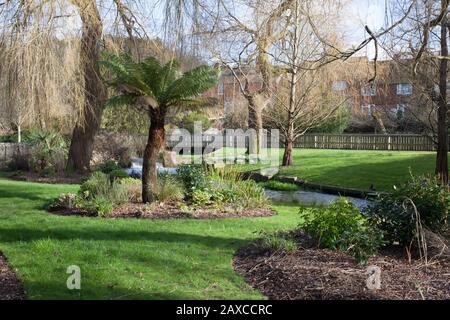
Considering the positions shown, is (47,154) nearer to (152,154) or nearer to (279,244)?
(152,154)

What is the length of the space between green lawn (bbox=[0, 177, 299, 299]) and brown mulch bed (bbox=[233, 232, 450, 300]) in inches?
12.0

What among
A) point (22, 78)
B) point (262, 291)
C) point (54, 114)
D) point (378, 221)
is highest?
point (22, 78)

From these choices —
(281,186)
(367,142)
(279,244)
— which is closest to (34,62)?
(279,244)

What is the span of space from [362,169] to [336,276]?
53.7ft

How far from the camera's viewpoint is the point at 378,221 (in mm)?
6566

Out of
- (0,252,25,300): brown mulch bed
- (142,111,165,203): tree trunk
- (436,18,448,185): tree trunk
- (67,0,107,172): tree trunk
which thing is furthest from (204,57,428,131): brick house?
(0,252,25,300): brown mulch bed

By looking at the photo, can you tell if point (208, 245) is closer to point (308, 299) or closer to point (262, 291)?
point (262, 291)

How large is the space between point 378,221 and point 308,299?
2.22 meters

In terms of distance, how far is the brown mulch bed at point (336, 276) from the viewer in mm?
4828

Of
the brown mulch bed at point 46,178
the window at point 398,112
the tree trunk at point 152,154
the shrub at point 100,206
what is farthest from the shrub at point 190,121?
the shrub at point 100,206

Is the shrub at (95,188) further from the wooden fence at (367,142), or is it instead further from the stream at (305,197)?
the wooden fence at (367,142)

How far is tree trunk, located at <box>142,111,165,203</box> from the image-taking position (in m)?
10.8

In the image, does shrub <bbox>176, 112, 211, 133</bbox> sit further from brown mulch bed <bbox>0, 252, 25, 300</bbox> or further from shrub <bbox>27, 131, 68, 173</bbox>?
brown mulch bed <bbox>0, 252, 25, 300</bbox>
